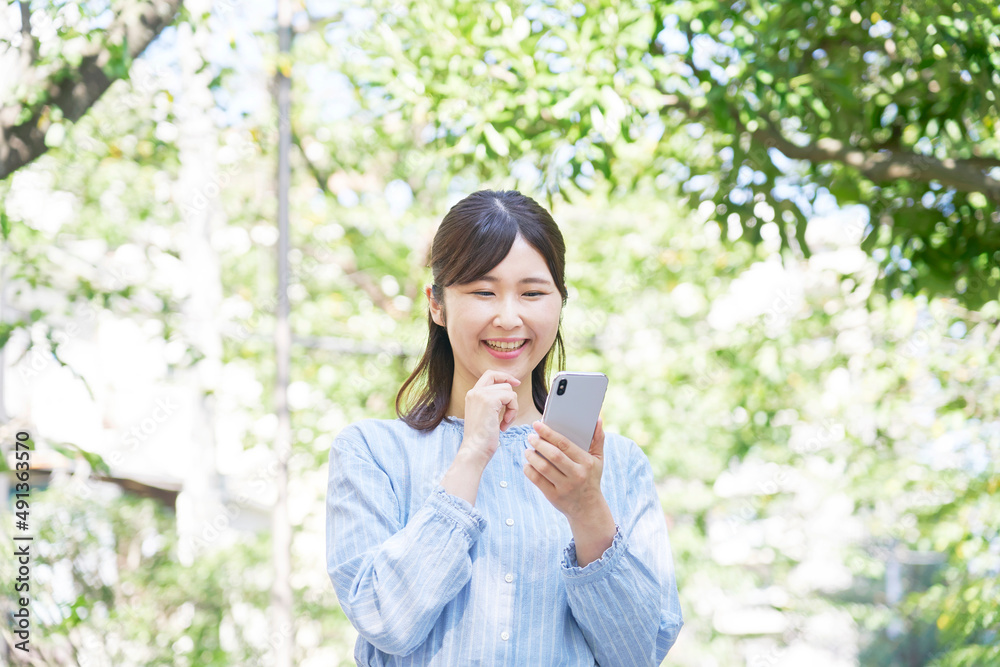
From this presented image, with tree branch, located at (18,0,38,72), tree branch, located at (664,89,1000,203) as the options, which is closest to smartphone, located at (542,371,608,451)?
tree branch, located at (664,89,1000,203)

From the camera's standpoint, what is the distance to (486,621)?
49.0 inches

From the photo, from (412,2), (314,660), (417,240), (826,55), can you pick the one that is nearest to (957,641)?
(826,55)

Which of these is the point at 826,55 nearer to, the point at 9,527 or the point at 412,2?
the point at 412,2

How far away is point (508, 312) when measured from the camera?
1317 mm

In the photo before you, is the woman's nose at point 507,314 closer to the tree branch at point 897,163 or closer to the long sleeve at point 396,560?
the long sleeve at point 396,560

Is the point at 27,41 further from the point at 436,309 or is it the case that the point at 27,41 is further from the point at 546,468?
the point at 546,468

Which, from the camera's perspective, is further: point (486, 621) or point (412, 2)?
point (412, 2)

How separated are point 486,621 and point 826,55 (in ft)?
7.62

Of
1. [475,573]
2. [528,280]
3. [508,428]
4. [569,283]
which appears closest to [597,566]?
[475,573]

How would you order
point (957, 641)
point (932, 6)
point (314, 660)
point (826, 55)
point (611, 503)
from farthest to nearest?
point (314, 660), point (957, 641), point (826, 55), point (932, 6), point (611, 503)

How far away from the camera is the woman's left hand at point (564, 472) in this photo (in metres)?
1.20

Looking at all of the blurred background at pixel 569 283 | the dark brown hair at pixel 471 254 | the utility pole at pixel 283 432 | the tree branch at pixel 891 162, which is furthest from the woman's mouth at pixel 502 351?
the utility pole at pixel 283 432

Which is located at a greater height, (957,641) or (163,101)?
(163,101)

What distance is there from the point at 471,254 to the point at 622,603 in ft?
1.79
